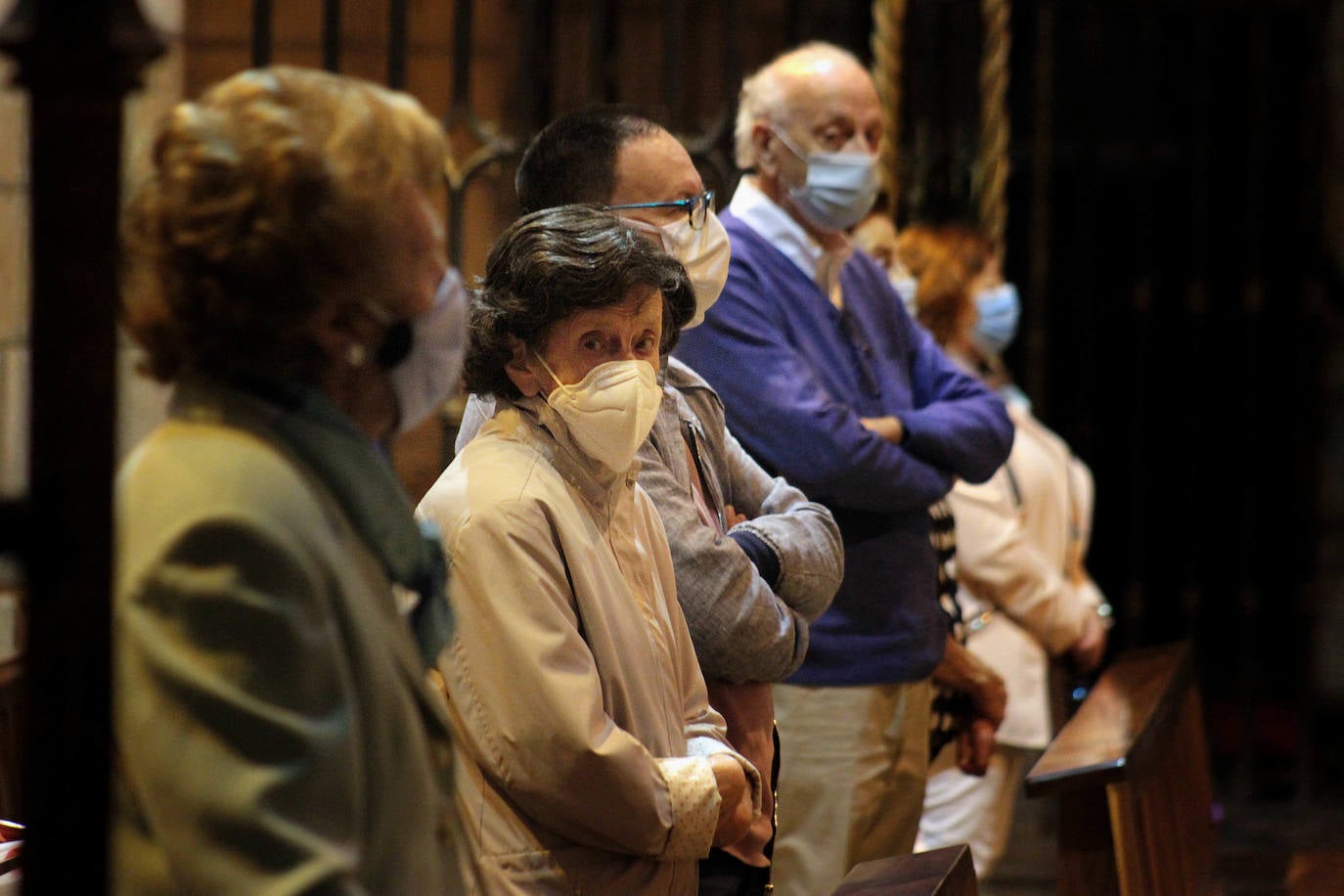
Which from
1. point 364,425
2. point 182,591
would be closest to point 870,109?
point 364,425

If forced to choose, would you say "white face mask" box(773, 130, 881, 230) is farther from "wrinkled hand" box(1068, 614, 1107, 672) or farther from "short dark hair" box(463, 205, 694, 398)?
"wrinkled hand" box(1068, 614, 1107, 672)

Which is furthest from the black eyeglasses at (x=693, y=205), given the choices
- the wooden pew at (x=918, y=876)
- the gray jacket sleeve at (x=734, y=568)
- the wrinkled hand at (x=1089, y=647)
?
Result: the wrinkled hand at (x=1089, y=647)

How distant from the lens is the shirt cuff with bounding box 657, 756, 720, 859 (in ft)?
6.44

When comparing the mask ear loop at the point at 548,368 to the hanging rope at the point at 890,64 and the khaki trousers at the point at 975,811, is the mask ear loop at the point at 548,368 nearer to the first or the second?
the khaki trousers at the point at 975,811

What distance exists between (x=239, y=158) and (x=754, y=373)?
162 cm

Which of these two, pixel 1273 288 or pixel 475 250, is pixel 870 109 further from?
pixel 1273 288

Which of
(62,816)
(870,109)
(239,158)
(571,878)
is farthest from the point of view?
(870,109)

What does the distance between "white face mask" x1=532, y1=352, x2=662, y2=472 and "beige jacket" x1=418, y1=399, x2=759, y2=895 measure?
3 centimetres

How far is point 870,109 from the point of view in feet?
10.7

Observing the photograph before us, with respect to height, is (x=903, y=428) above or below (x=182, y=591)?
below

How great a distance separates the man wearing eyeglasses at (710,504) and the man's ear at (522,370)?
13cm

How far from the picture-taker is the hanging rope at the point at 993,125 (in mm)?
5094

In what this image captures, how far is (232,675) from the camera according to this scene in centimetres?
119

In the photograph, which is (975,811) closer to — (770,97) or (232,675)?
(770,97)
